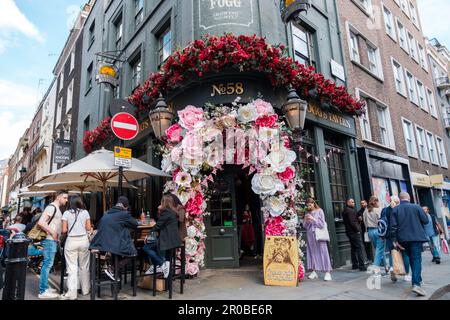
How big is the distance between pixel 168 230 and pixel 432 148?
19.0 metres

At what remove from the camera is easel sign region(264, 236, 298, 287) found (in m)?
5.99

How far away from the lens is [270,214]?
6688 millimetres

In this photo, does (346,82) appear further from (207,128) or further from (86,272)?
(86,272)

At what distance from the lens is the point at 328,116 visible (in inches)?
386

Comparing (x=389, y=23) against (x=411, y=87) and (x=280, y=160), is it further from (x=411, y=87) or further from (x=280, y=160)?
(x=280, y=160)

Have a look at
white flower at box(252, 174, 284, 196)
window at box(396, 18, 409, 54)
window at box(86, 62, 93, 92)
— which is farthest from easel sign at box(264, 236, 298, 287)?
window at box(396, 18, 409, 54)

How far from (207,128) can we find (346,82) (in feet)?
24.1

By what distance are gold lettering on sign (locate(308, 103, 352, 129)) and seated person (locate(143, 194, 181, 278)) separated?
17.6 feet

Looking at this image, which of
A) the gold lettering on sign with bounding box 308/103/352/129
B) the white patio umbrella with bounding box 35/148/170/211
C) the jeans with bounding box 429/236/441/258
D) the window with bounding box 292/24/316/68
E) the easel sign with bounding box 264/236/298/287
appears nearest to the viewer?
the easel sign with bounding box 264/236/298/287

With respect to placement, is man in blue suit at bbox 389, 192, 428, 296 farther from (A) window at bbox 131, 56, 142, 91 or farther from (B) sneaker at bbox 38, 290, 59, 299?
(A) window at bbox 131, 56, 142, 91

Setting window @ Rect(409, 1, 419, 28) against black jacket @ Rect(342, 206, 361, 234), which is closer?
black jacket @ Rect(342, 206, 361, 234)

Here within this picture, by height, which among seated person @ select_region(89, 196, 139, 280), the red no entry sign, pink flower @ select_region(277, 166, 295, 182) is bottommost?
seated person @ select_region(89, 196, 139, 280)

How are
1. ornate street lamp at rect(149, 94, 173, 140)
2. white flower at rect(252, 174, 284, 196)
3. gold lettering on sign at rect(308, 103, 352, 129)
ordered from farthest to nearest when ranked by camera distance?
gold lettering on sign at rect(308, 103, 352, 129), ornate street lamp at rect(149, 94, 173, 140), white flower at rect(252, 174, 284, 196)
